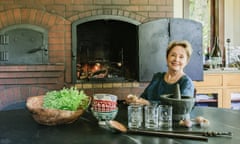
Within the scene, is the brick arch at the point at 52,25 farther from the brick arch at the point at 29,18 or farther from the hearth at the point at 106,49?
the hearth at the point at 106,49

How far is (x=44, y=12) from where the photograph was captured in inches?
143

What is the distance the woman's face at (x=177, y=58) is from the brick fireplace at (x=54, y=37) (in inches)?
58.7

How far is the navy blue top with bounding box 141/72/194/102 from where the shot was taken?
2.14 m

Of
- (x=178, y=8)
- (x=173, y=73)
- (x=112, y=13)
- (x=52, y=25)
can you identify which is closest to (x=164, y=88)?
(x=173, y=73)

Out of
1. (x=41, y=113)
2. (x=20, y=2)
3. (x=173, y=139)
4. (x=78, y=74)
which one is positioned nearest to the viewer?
(x=173, y=139)

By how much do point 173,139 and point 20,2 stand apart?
2691 mm

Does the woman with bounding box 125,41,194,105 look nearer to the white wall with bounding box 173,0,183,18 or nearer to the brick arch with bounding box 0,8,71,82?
the brick arch with bounding box 0,8,71,82

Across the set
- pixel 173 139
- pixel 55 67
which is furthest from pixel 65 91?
pixel 55 67

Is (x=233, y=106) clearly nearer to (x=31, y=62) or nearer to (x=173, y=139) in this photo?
(x=31, y=62)

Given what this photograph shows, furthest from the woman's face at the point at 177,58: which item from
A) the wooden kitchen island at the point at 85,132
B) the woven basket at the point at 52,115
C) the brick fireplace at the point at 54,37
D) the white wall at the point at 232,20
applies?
the white wall at the point at 232,20

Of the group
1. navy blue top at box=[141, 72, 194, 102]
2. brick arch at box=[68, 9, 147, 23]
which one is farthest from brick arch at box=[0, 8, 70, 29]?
navy blue top at box=[141, 72, 194, 102]

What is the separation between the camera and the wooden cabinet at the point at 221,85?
3.93 meters

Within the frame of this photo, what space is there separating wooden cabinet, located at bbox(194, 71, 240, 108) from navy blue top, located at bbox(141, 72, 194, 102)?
161cm

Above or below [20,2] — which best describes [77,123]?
below
